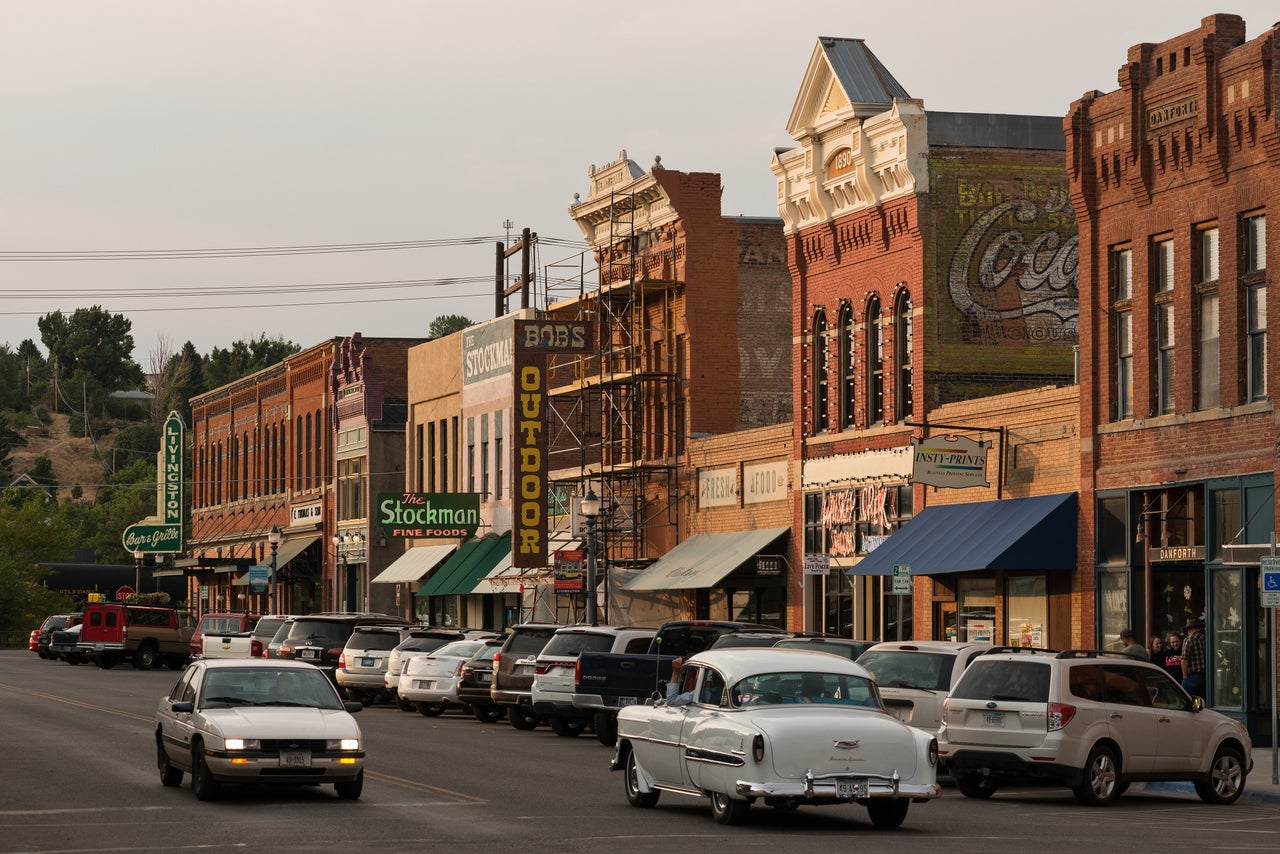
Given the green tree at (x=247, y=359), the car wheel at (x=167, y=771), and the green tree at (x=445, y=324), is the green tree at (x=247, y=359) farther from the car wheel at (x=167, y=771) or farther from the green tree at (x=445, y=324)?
the car wheel at (x=167, y=771)

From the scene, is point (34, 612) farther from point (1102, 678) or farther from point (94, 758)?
point (1102, 678)

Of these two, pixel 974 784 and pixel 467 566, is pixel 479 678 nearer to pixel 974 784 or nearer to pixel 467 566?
pixel 974 784

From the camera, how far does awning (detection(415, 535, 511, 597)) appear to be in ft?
193

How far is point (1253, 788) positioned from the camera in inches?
915

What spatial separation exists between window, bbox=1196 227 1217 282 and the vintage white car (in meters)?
14.4

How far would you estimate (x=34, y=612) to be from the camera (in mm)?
100562

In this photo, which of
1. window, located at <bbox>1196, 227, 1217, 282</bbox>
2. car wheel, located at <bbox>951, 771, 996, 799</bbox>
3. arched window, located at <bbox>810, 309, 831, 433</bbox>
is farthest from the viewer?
arched window, located at <bbox>810, 309, 831, 433</bbox>

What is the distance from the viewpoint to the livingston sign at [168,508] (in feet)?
308

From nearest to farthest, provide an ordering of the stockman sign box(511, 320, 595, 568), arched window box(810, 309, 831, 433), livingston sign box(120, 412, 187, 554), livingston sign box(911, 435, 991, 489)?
livingston sign box(911, 435, 991, 489) < arched window box(810, 309, 831, 433) < the stockman sign box(511, 320, 595, 568) < livingston sign box(120, 412, 187, 554)

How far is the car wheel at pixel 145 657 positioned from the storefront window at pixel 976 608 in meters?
34.1

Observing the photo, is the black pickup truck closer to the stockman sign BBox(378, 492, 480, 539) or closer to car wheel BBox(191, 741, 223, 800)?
car wheel BBox(191, 741, 223, 800)

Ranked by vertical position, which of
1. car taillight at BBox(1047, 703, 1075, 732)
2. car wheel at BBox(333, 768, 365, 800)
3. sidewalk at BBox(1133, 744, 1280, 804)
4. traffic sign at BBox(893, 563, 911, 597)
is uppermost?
traffic sign at BBox(893, 563, 911, 597)

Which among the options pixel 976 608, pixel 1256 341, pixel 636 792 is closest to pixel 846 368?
pixel 976 608

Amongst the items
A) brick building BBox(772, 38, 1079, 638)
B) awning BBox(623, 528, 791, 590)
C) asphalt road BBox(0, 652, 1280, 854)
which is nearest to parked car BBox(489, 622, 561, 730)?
asphalt road BBox(0, 652, 1280, 854)
